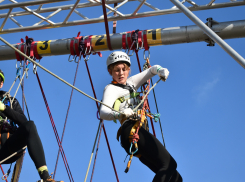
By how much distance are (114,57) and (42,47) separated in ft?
8.09

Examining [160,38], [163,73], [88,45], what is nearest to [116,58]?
[163,73]

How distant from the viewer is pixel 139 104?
4086 mm

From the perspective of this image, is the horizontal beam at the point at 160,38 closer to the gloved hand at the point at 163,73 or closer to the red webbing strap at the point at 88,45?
the red webbing strap at the point at 88,45

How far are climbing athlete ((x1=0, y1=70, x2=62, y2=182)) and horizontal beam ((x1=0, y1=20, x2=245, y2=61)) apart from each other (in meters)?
1.96

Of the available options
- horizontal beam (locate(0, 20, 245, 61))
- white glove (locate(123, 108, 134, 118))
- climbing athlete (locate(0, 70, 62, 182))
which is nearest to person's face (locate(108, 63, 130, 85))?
white glove (locate(123, 108, 134, 118))

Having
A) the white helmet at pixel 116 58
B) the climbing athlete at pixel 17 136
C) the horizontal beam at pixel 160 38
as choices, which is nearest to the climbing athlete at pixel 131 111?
the white helmet at pixel 116 58

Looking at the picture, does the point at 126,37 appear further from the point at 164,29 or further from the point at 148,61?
the point at 148,61

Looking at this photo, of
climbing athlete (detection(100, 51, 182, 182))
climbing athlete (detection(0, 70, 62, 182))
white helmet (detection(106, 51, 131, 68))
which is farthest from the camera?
white helmet (detection(106, 51, 131, 68))

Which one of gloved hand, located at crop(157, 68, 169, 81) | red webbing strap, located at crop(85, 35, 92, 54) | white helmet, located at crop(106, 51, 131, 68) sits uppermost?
red webbing strap, located at crop(85, 35, 92, 54)

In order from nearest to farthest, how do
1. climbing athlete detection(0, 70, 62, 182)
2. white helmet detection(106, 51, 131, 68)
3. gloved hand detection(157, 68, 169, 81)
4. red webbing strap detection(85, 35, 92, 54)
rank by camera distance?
climbing athlete detection(0, 70, 62, 182) → gloved hand detection(157, 68, 169, 81) → white helmet detection(106, 51, 131, 68) → red webbing strap detection(85, 35, 92, 54)

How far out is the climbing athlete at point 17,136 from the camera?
4066 millimetres

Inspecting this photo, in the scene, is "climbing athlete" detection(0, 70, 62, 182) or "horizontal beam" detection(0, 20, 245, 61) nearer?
"climbing athlete" detection(0, 70, 62, 182)

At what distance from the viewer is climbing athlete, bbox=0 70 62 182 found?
407 centimetres

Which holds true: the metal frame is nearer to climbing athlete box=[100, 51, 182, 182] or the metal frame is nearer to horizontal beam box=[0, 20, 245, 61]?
horizontal beam box=[0, 20, 245, 61]
